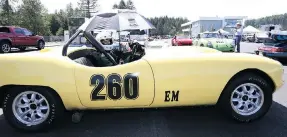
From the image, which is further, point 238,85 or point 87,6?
point 87,6

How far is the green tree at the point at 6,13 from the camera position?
35500mm

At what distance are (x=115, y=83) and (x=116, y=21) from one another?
4.23 metres

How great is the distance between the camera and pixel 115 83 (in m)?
3.06

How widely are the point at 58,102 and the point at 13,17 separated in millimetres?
39769

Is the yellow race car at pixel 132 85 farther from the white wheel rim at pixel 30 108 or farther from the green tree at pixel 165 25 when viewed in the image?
the green tree at pixel 165 25

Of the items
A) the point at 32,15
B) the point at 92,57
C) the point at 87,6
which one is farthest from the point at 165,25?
the point at 92,57

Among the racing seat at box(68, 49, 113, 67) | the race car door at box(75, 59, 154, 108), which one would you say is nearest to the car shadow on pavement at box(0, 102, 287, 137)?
the race car door at box(75, 59, 154, 108)

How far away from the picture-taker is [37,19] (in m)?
43.5

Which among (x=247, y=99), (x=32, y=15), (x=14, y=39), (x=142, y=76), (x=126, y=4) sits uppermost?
(x=126, y=4)

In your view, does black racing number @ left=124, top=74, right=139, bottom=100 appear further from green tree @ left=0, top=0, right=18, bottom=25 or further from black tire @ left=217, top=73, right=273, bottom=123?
green tree @ left=0, top=0, right=18, bottom=25

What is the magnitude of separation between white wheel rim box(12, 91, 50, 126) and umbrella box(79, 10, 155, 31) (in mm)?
2876

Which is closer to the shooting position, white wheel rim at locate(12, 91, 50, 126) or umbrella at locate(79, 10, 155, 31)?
white wheel rim at locate(12, 91, 50, 126)

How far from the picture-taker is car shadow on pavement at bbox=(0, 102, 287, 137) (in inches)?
122

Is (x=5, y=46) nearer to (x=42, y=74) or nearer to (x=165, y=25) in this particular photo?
(x=42, y=74)
